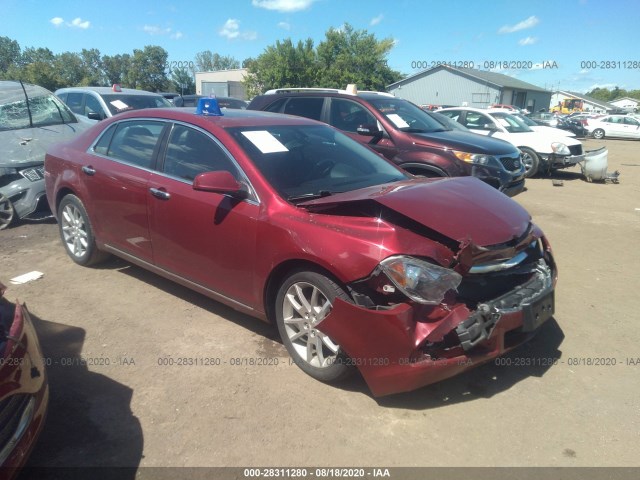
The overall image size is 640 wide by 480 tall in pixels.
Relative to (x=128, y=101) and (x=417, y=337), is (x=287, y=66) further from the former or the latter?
(x=417, y=337)

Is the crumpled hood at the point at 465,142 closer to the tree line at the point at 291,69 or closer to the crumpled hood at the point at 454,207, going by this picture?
the crumpled hood at the point at 454,207

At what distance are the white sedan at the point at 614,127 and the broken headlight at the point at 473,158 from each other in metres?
29.2

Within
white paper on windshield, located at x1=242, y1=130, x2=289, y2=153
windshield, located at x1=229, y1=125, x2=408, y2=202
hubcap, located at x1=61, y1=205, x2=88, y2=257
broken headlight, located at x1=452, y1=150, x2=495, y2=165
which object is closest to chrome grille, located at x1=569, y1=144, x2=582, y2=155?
broken headlight, located at x1=452, y1=150, x2=495, y2=165

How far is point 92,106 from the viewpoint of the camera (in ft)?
34.0

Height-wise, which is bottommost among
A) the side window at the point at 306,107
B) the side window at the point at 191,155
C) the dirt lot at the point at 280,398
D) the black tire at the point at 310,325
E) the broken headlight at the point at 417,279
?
the dirt lot at the point at 280,398

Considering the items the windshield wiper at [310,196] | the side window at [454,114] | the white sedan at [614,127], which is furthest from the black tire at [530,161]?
the white sedan at [614,127]

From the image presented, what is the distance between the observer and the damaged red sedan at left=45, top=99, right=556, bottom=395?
2.71 metres

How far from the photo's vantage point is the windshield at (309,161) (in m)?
3.49

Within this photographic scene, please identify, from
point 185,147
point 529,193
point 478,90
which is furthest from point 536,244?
point 478,90

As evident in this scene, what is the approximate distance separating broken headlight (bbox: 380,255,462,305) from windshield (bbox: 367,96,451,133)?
15.5 feet

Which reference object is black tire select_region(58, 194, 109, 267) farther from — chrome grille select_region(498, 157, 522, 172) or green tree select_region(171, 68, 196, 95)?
green tree select_region(171, 68, 196, 95)

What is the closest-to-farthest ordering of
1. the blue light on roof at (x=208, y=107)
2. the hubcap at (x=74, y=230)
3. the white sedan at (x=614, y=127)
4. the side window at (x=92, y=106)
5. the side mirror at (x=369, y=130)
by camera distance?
the blue light on roof at (x=208, y=107), the hubcap at (x=74, y=230), the side mirror at (x=369, y=130), the side window at (x=92, y=106), the white sedan at (x=614, y=127)

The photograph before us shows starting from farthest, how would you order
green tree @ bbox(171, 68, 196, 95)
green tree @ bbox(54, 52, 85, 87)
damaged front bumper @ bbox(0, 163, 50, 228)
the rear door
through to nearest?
green tree @ bbox(54, 52, 85, 87) < green tree @ bbox(171, 68, 196, 95) < damaged front bumper @ bbox(0, 163, 50, 228) < the rear door

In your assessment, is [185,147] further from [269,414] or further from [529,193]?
[529,193]
